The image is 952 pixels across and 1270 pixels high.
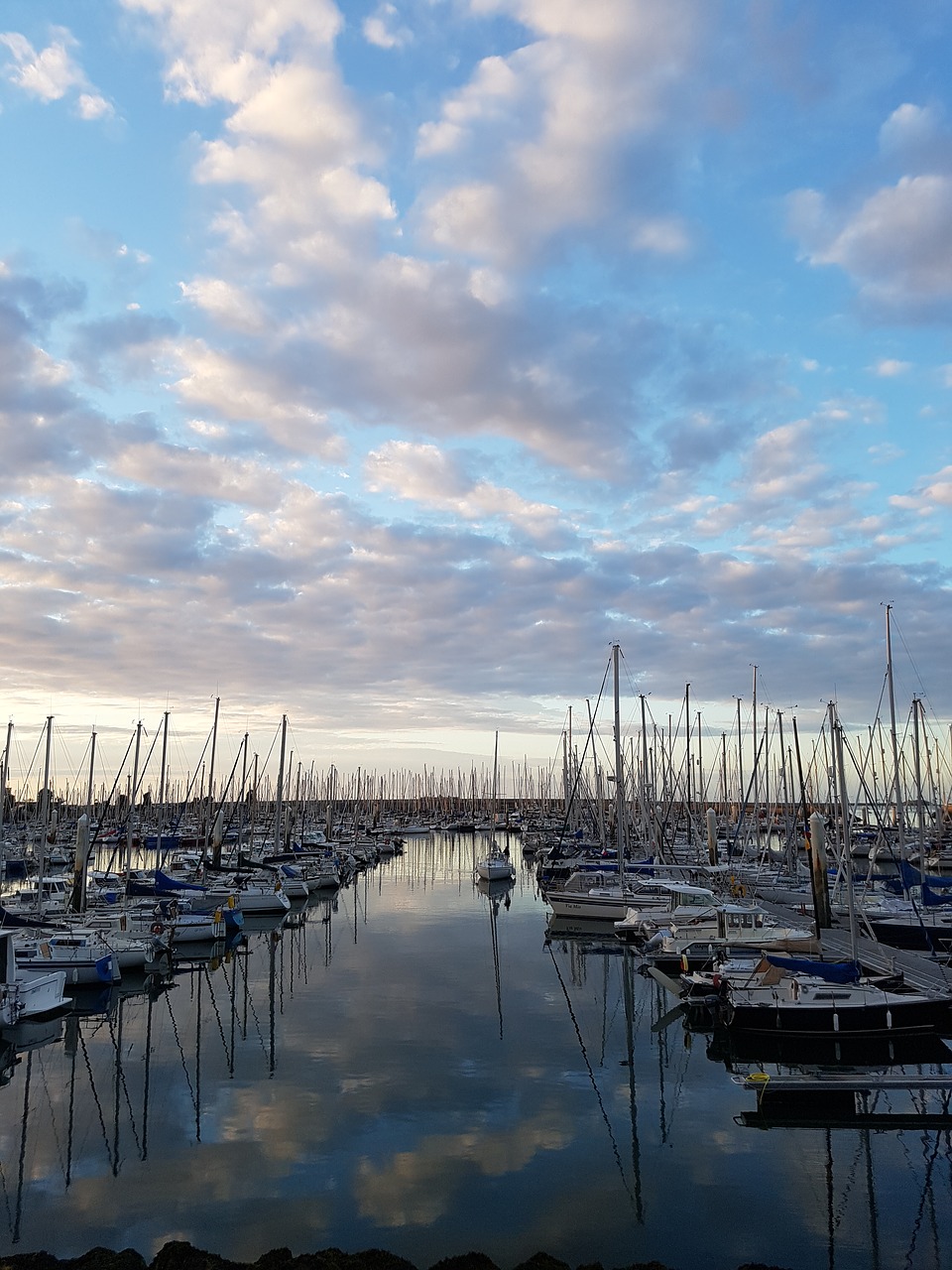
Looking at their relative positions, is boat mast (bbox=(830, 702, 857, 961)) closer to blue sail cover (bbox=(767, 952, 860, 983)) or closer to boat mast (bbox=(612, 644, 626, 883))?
blue sail cover (bbox=(767, 952, 860, 983))

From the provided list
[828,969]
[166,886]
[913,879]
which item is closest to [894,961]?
[828,969]

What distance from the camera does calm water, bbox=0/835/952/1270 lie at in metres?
13.0

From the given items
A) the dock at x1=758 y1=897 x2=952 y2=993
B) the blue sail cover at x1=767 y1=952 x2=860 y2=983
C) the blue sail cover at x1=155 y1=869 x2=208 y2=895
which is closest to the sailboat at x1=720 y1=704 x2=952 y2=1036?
the blue sail cover at x1=767 y1=952 x2=860 y2=983

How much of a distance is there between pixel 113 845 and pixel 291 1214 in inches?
3823

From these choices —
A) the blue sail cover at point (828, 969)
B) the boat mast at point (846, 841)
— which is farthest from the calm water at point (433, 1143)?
the boat mast at point (846, 841)

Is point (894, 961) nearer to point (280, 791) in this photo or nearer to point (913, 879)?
point (913, 879)

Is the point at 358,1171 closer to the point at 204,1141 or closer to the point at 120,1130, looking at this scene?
the point at 204,1141

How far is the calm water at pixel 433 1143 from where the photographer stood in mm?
13031

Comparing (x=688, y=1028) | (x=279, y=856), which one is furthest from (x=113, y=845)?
(x=688, y=1028)

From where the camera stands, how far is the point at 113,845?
3974 inches

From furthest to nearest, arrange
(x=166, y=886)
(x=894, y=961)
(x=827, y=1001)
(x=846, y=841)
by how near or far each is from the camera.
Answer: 1. (x=166, y=886)
2. (x=894, y=961)
3. (x=846, y=841)
4. (x=827, y=1001)

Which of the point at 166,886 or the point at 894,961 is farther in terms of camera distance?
the point at 166,886

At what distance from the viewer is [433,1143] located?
16312mm

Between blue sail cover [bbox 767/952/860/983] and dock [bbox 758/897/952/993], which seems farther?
dock [bbox 758/897/952/993]
